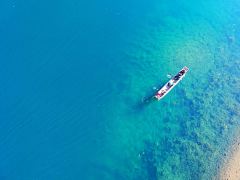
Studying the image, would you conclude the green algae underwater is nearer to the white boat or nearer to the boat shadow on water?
the boat shadow on water

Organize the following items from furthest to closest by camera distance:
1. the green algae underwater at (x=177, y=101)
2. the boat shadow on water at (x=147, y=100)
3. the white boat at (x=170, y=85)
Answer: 1. the white boat at (x=170, y=85)
2. the boat shadow on water at (x=147, y=100)
3. the green algae underwater at (x=177, y=101)

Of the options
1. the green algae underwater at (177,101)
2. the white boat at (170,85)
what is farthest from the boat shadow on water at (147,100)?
the white boat at (170,85)

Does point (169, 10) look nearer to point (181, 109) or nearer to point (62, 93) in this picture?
point (181, 109)

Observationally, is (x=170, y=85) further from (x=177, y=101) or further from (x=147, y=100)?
(x=147, y=100)

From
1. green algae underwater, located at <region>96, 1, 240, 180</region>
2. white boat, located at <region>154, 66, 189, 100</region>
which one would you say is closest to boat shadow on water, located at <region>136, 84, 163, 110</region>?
green algae underwater, located at <region>96, 1, 240, 180</region>

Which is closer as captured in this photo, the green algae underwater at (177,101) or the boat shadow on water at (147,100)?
the green algae underwater at (177,101)

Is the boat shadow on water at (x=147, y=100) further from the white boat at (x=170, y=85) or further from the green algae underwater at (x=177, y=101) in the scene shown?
the white boat at (x=170, y=85)
